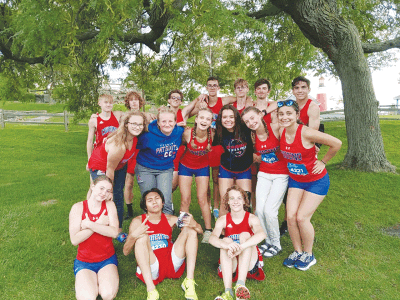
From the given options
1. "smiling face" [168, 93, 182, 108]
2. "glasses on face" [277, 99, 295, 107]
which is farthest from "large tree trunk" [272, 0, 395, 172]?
"glasses on face" [277, 99, 295, 107]

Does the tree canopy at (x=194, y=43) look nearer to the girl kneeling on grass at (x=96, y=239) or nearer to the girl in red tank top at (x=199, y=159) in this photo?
the girl in red tank top at (x=199, y=159)

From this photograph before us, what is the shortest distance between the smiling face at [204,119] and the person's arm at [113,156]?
1.04 meters

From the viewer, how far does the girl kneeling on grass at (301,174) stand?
341cm

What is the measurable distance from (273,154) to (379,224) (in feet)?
8.46

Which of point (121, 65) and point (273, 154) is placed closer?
point (273, 154)

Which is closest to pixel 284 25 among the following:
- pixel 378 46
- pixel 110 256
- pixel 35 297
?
pixel 378 46

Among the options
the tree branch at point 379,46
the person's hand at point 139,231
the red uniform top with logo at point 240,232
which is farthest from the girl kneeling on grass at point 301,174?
the tree branch at point 379,46

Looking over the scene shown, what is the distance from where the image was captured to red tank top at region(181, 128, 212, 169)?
161 inches

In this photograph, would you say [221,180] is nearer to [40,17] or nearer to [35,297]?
[35,297]

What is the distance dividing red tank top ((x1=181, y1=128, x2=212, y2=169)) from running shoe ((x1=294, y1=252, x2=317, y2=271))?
1726 millimetres

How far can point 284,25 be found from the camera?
9547 millimetres

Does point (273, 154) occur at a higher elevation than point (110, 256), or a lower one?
higher

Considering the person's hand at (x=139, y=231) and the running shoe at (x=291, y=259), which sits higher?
the person's hand at (x=139, y=231)

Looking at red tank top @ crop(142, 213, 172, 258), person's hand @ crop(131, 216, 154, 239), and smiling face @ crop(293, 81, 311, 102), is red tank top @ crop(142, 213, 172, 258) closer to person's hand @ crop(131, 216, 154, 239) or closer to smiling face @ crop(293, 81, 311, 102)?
person's hand @ crop(131, 216, 154, 239)
